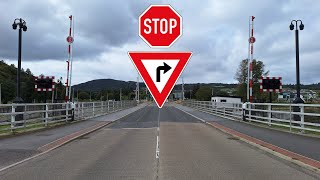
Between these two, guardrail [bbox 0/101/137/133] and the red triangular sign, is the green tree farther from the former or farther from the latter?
the red triangular sign

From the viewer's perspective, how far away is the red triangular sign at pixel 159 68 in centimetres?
800

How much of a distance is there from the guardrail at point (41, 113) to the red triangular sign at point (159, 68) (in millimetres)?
11353

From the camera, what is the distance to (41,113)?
24578 millimetres

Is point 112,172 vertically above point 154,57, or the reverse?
point 154,57

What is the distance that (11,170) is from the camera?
33.3ft

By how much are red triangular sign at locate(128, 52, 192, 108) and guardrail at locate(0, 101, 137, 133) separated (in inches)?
447

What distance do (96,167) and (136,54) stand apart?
3.80 m

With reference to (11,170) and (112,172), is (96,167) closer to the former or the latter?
(112,172)

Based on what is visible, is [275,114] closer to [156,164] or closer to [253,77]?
[156,164]

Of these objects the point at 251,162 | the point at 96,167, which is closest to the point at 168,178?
the point at 96,167

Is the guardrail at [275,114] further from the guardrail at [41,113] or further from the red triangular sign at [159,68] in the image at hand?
the red triangular sign at [159,68]

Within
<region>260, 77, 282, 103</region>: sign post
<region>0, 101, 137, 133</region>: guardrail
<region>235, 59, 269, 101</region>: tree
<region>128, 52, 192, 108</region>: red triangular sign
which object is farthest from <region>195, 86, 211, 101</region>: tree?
<region>128, 52, 192, 108</region>: red triangular sign

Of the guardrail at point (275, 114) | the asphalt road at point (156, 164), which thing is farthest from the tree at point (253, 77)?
the asphalt road at point (156, 164)

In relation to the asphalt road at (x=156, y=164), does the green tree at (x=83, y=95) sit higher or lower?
higher
